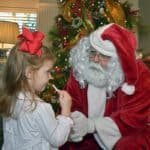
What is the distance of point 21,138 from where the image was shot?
1.86m

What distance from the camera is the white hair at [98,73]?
2.46 metres

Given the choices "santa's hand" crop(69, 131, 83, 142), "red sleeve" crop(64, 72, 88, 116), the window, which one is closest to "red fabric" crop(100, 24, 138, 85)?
"red sleeve" crop(64, 72, 88, 116)

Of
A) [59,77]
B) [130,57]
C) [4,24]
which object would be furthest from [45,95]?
[130,57]

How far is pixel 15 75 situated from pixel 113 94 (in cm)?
82

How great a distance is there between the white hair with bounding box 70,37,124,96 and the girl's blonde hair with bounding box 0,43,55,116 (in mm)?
631

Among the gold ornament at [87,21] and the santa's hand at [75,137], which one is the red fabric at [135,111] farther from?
the gold ornament at [87,21]

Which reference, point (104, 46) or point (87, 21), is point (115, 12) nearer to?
point (87, 21)

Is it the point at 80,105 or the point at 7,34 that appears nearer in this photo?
the point at 80,105

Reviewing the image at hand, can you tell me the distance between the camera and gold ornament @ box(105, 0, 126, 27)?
3.74m

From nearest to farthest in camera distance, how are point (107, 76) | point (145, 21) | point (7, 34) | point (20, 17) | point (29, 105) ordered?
1. point (29, 105)
2. point (107, 76)
3. point (7, 34)
4. point (145, 21)
5. point (20, 17)

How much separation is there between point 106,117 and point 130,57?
0.39 m

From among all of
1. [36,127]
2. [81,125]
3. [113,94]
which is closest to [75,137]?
[81,125]

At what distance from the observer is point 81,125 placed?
2.37 meters

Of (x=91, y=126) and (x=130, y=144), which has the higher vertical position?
(x=91, y=126)
